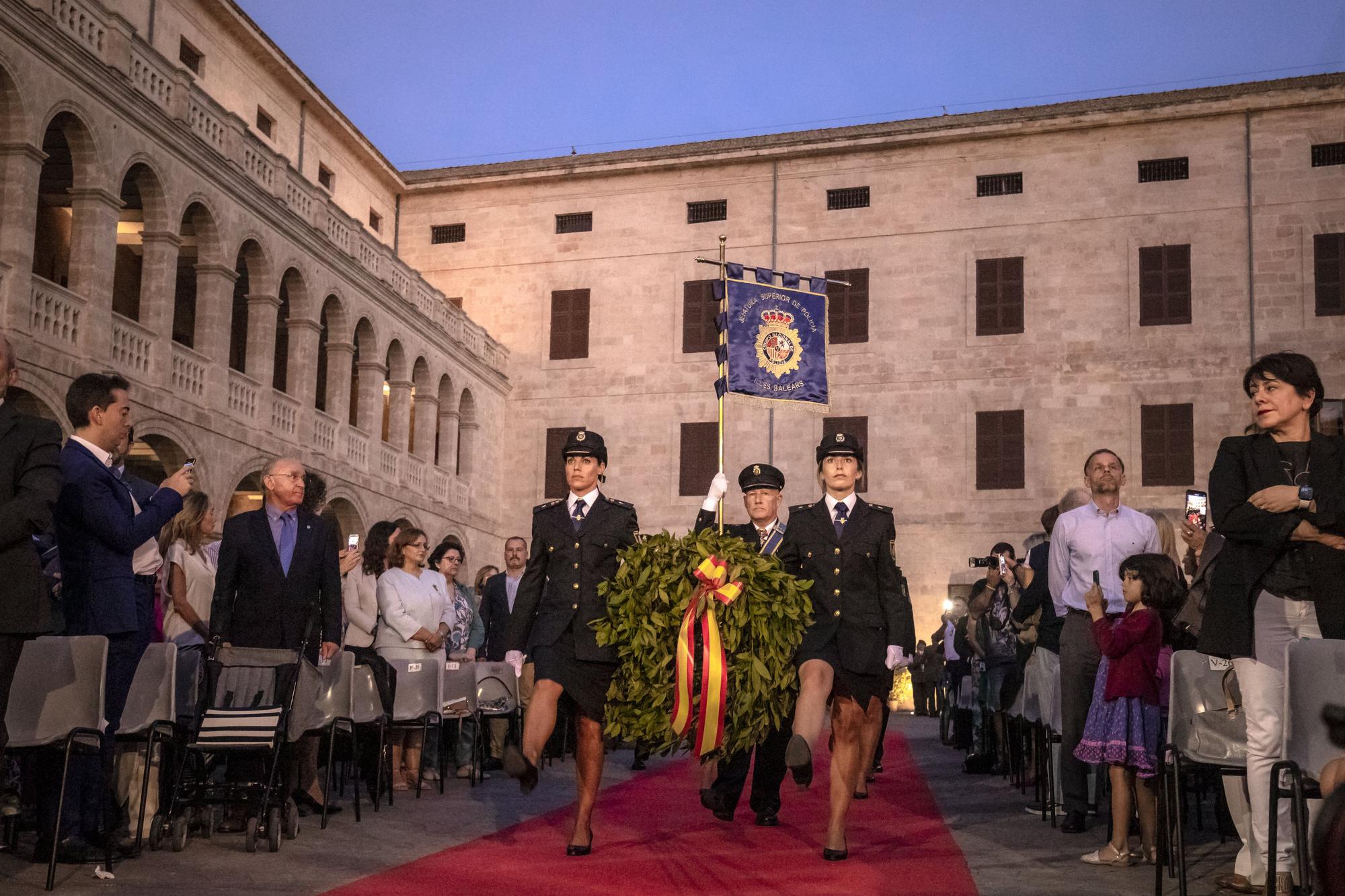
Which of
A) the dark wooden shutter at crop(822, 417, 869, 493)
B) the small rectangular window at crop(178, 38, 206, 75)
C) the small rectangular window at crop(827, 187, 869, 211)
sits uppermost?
the small rectangular window at crop(178, 38, 206, 75)

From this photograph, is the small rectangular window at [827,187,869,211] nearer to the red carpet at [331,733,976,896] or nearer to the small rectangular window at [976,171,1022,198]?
the small rectangular window at [976,171,1022,198]

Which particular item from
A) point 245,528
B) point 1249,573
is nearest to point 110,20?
point 245,528

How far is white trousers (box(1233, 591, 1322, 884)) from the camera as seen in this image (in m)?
4.83

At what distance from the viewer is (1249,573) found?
192 inches

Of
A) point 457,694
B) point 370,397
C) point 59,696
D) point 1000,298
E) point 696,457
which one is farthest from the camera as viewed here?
point 696,457

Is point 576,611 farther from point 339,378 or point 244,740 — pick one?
point 339,378

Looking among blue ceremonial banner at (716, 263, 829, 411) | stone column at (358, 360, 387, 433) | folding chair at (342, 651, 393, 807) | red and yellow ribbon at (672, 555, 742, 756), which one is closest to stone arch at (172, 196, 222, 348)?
stone column at (358, 360, 387, 433)

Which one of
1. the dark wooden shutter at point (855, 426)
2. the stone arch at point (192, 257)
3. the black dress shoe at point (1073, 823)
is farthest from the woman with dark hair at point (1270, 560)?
the dark wooden shutter at point (855, 426)

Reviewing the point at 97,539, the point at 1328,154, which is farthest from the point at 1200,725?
the point at 1328,154

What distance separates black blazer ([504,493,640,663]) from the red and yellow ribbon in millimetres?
371

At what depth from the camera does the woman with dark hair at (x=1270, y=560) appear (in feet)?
15.4

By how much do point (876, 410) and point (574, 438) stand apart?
68.5 feet

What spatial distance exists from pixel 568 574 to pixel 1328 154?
23.5m

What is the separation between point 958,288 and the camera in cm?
2689
